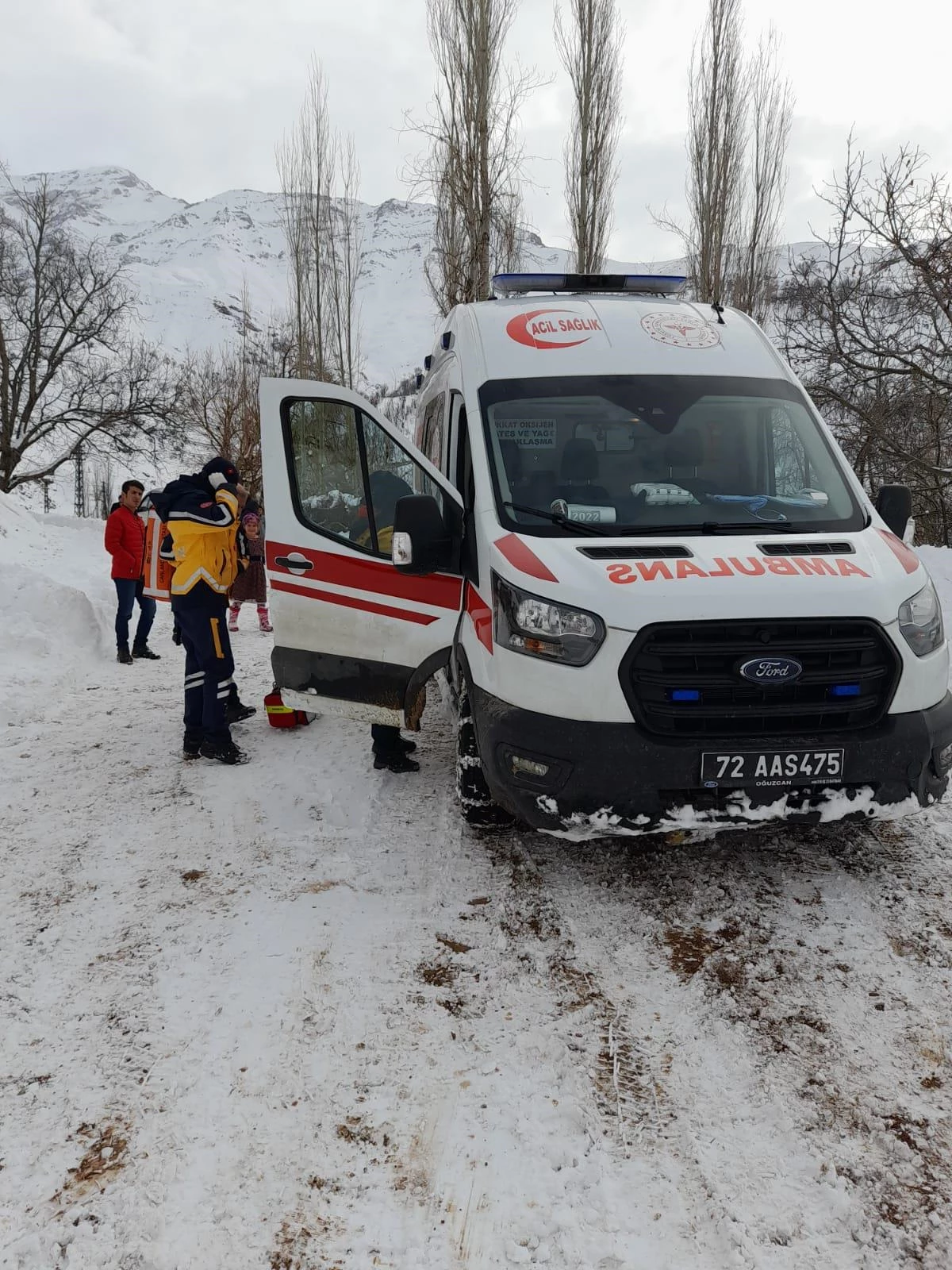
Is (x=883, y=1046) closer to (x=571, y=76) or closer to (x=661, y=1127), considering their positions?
(x=661, y=1127)

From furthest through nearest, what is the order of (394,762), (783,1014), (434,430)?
(434,430) → (394,762) → (783,1014)

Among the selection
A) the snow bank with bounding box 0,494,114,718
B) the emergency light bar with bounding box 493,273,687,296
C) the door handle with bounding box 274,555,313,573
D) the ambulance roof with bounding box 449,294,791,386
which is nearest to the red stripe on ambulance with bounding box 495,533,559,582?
the ambulance roof with bounding box 449,294,791,386

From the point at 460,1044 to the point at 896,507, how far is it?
3.33 meters

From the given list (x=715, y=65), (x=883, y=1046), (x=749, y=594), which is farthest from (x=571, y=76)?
(x=883, y=1046)

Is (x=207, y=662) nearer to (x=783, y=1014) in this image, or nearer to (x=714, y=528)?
(x=714, y=528)

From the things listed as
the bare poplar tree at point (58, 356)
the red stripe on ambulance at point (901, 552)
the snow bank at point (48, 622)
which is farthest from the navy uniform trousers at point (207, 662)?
the bare poplar tree at point (58, 356)

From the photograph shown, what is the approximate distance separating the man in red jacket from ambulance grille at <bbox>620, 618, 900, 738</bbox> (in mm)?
6546

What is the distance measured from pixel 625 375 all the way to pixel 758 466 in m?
0.82

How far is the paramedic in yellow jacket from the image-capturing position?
550cm

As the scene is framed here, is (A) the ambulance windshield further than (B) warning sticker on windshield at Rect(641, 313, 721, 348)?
No

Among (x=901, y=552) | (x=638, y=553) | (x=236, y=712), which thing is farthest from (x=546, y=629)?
(x=236, y=712)

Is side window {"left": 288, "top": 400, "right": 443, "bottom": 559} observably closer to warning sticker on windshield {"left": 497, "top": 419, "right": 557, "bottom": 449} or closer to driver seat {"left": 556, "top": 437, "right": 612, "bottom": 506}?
warning sticker on windshield {"left": 497, "top": 419, "right": 557, "bottom": 449}

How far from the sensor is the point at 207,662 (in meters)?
5.56

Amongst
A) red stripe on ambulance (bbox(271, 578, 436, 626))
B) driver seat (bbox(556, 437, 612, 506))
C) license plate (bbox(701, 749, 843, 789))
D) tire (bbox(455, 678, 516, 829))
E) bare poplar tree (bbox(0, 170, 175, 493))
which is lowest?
tire (bbox(455, 678, 516, 829))
